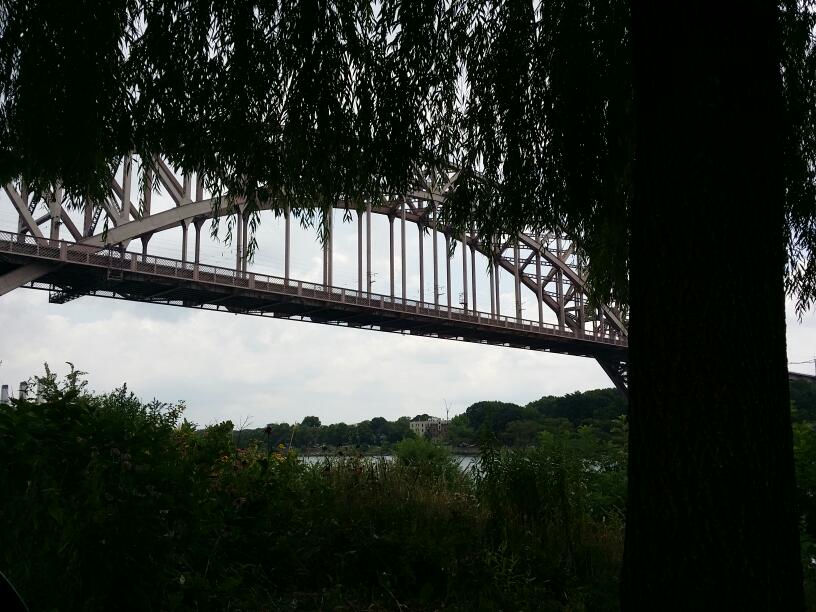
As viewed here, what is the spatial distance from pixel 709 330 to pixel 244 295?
90.9ft

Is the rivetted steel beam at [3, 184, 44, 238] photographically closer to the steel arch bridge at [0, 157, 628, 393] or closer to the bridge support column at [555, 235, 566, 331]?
the steel arch bridge at [0, 157, 628, 393]

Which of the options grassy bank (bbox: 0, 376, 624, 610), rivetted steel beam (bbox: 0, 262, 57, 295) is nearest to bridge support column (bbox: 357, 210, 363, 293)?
rivetted steel beam (bbox: 0, 262, 57, 295)

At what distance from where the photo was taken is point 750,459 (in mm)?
2670

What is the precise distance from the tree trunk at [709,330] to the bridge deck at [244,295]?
21.9 m

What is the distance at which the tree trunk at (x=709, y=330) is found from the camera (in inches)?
105

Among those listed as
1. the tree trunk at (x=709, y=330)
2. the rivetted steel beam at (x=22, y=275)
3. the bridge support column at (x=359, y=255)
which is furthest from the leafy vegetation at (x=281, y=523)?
the bridge support column at (x=359, y=255)

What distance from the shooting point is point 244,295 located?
96.6 feet

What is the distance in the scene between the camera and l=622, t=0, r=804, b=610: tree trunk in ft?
8.75

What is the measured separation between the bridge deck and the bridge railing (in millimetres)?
30

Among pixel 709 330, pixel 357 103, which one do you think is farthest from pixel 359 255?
pixel 709 330

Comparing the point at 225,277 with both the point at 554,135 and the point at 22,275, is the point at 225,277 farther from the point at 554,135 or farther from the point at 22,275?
the point at 554,135

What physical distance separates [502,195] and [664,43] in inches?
114

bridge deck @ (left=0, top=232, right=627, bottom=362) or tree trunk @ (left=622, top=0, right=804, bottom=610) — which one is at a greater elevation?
bridge deck @ (left=0, top=232, right=627, bottom=362)

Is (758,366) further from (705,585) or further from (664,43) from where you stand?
(664,43)
